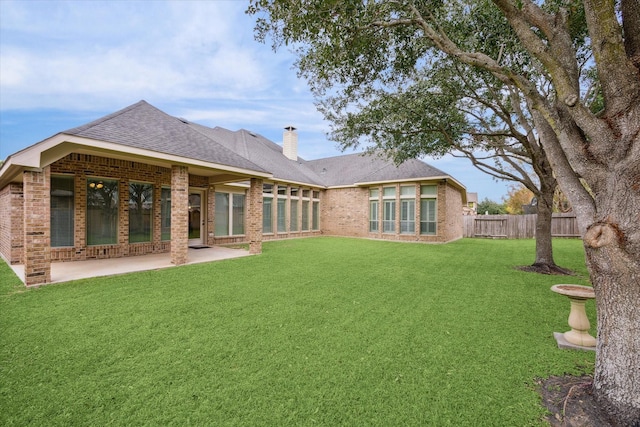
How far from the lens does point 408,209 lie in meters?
16.8

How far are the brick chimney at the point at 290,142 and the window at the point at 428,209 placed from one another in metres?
10.5

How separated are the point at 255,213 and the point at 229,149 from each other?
3.30m

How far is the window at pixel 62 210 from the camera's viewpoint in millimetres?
7977

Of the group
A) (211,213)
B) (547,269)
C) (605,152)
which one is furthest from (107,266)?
(547,269)

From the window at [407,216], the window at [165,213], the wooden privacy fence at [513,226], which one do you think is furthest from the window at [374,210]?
the window at [165,213]

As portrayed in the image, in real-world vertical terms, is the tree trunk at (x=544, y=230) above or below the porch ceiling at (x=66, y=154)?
below

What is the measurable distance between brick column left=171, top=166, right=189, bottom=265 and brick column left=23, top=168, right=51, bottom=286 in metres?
2.65

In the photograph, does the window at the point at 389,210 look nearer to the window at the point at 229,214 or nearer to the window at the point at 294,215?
the window at the point at 294,215

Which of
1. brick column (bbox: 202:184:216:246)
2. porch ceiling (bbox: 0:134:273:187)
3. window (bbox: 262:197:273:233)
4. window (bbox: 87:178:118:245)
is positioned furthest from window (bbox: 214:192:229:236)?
porch ceiling (bbox: 0:134:273:187)

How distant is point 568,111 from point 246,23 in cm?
500

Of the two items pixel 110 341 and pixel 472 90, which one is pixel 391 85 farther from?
pixel 110 341

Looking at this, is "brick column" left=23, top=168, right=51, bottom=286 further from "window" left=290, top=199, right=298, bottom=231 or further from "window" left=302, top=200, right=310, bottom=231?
"window" left=302, top=200, right=310, bottom=231

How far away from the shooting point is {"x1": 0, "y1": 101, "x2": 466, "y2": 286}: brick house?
6.09 m

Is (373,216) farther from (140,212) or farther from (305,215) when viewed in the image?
(140,212)
